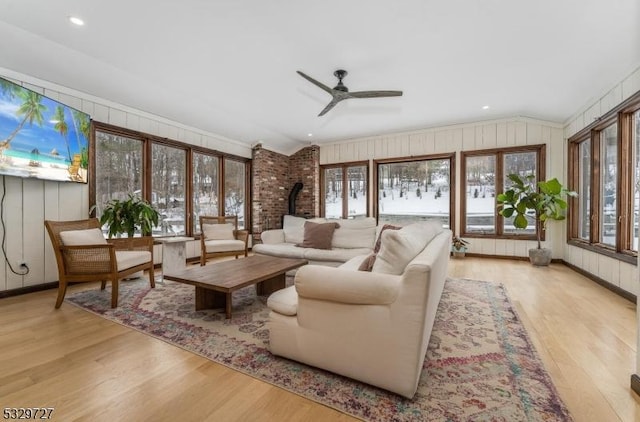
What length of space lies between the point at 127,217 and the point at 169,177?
1450 mm

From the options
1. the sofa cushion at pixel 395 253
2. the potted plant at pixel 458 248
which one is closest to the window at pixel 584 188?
the potted plant at pixel 458 248

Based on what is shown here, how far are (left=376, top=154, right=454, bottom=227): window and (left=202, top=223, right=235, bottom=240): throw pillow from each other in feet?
10.2

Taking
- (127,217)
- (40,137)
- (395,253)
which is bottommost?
(395,253)

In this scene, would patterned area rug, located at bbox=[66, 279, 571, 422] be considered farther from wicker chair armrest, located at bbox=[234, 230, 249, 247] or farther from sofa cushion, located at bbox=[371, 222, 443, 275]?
wicker chair armrest, located at bbox=[234, 230, 249, 247]

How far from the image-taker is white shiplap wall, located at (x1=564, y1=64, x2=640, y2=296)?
2.96 meters

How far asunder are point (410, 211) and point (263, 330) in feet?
15.8

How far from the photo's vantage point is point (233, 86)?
12.4 ft

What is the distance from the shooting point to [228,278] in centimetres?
238

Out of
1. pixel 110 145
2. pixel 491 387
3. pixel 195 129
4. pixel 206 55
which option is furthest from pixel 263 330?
pixel 195 129

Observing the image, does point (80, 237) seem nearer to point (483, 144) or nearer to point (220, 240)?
point (220, 240)

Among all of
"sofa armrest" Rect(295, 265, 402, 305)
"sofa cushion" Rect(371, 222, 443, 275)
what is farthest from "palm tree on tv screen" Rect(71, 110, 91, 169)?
"sofa cushion" Rect(371, 222, 443, 275)

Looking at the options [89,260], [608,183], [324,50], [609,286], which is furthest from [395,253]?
[608,183]

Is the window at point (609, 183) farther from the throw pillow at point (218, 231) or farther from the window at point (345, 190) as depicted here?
the throw pillow at point (218, 231)

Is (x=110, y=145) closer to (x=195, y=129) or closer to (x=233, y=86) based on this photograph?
(x=195, y=129)
